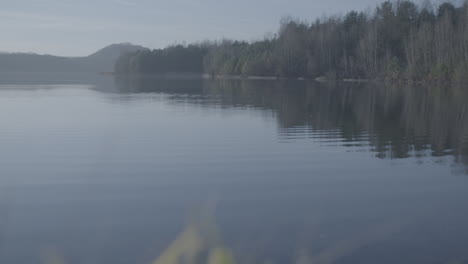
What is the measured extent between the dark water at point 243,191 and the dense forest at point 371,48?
169ft

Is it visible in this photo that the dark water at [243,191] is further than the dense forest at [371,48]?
No

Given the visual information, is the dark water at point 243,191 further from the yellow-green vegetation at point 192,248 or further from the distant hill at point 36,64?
the distant hill at point 36,64

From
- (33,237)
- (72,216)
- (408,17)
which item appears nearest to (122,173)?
(72,216)

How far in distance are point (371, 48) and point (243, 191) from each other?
71.9 meters

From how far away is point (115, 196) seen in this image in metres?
9.07

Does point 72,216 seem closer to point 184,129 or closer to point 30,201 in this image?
point 30,201

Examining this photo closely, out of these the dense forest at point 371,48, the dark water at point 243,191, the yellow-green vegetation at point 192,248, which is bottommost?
the dark water at point 243,191

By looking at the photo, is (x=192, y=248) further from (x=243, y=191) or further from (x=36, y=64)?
(x=36, y=64)

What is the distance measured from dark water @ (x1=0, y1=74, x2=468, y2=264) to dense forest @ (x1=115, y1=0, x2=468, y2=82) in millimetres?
51441

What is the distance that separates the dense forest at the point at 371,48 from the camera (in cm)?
6656

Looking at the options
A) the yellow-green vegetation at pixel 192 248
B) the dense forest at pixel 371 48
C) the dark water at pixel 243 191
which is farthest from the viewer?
the dense forest at pixel 371 48

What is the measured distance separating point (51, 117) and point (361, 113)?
1403cm

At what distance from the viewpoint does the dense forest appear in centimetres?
6656

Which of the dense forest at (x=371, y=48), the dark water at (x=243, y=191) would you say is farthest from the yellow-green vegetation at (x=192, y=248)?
the dense forest at (x=371, y=48)
